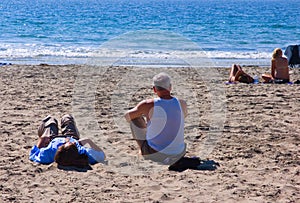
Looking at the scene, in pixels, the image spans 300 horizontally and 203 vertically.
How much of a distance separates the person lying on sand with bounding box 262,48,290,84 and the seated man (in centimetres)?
566

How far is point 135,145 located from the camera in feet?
20.1

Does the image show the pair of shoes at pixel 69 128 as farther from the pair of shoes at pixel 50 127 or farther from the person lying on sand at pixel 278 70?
the person lying on sand at pixel 278 70

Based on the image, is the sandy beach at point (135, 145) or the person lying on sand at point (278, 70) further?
the person lying on sand at point (278, 70)

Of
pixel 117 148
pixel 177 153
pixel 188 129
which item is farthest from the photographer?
pixel 188 129

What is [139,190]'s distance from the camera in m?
4.64

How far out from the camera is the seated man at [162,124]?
5.37 meters

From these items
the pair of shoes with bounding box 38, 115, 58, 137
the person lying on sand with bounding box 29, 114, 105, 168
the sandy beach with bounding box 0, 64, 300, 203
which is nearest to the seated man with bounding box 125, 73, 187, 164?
the sandy beach with bounding box 0, 64, 300, 203

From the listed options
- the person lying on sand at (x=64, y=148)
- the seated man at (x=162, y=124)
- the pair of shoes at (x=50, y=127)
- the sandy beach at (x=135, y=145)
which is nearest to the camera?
the sandy beach at (x=135, y=145)

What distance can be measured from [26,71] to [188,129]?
6.54 metres

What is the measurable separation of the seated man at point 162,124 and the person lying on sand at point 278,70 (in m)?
5.66

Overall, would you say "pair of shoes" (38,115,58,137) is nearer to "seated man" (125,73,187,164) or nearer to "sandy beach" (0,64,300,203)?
"sandy beach" (0,64,300,203)

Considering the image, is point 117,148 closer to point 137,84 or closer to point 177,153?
point 177,153

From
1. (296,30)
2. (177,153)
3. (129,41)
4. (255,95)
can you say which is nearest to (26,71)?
(255,95)

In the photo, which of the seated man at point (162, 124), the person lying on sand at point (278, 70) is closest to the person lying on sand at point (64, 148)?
the seated man at point (162, 124)
